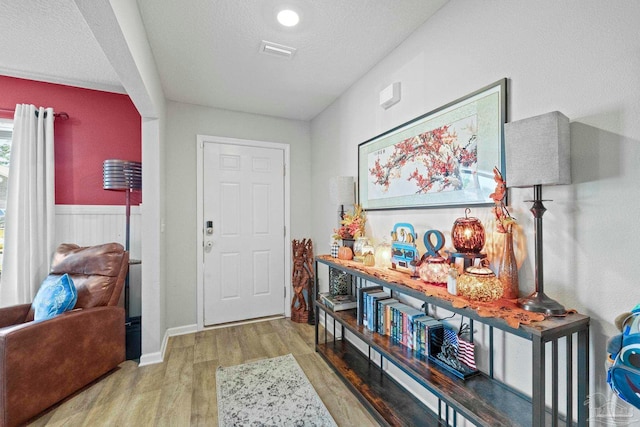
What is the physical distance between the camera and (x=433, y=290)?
135cm

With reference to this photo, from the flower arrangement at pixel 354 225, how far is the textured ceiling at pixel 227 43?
1.23 metres

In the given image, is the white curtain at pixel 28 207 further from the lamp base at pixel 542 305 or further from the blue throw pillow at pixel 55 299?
the lamp base at pixel 542 305

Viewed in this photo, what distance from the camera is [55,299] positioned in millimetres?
1952

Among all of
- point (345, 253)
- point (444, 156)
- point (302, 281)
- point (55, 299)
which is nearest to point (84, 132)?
point (55, 299)

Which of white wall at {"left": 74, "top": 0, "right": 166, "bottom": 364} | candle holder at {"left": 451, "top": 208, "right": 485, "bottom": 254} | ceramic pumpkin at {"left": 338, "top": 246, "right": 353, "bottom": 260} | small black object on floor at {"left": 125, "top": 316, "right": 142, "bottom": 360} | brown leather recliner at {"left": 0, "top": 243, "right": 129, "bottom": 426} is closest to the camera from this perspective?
candle holder at {"left": 451, "top": 208, "right": 485, "bottom": 254}

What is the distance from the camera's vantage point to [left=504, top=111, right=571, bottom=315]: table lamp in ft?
3.14

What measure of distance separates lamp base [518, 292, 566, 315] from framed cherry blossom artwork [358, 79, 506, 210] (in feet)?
1.60

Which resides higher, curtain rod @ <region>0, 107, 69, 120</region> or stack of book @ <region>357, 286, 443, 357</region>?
curtain rod @ <region>0, 107, 69, 120</region>

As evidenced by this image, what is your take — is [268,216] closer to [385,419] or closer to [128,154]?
[128,154]

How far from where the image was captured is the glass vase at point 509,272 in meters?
1.18

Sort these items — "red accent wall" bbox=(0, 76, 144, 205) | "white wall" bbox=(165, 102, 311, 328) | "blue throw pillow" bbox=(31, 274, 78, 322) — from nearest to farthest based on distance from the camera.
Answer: "blue throw pillow" bbox=(31, 274, 78, 322) → "red accent wall" bbox=(0, 76, 144, 205) → "white wall" bbox=(165, 102, 311, 328)

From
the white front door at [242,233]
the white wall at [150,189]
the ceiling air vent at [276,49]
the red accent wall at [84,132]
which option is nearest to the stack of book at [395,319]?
the white front door at [242,233]

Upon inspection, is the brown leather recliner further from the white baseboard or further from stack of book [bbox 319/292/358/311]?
stack of book [bbox 319/292/358/311]

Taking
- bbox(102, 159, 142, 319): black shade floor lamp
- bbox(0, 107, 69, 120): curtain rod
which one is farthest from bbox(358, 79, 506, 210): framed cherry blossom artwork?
bbox(0, 107, 69, 120): curtain rod
